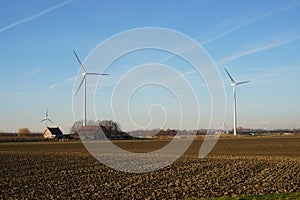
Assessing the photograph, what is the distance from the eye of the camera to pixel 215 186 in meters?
21.8

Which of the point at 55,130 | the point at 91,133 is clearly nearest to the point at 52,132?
the point at 55,130

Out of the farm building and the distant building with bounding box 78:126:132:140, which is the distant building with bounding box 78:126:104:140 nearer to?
the distant building with bounding box 78:126:132:140

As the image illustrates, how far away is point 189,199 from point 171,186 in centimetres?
461

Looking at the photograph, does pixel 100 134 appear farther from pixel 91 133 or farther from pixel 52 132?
pixel 52 132

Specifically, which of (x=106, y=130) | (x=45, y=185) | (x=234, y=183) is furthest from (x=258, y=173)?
(x=106, y=130)

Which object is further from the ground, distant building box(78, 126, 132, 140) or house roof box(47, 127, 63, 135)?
house roof box(47, 127, 63, 135)

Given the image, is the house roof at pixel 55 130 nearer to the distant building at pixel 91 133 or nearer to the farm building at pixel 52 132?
the farm building at pixel 52 132

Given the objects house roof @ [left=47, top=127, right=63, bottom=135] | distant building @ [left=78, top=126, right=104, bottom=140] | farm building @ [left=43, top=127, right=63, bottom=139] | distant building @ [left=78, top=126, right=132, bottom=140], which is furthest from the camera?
house roof @ [left=47, top=127, right=63, bottom=135]

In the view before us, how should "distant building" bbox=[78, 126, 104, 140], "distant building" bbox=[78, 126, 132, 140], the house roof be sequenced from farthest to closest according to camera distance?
the house roof → "distant building" bbox=[78, 126, 132, 140] → "distant building" bbox=[78, 126, 104, 140]

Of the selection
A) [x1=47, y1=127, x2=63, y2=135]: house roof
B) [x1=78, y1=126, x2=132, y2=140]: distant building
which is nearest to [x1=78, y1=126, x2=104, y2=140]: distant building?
[x1=78, y1=126, x2=132, y2=140]: distant building

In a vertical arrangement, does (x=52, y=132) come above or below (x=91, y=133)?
above

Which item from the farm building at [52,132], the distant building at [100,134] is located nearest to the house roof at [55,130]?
the farm building at [52,132]

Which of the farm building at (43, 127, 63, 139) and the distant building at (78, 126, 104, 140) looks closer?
the distant building at (78, 126, 104, 140)

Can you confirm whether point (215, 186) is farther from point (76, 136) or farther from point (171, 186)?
point (76, 136)
